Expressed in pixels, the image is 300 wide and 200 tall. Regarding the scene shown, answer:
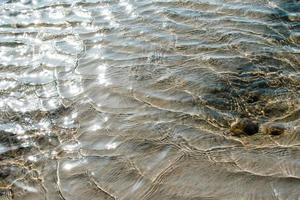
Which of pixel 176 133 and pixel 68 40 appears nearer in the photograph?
pixel 176 133

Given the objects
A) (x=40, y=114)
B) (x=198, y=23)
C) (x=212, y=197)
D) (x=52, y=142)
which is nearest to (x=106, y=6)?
(x=198, y=23)

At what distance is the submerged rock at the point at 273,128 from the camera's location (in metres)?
3.70

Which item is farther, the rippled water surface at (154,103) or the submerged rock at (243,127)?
the submerged rock at (243,127)

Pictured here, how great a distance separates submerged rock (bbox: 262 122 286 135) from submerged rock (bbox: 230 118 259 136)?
73 millimetres

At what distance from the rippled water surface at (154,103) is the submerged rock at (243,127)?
0.07 meters

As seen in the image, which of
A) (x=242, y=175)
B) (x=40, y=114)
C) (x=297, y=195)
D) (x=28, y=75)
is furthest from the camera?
(x=28, y=75)

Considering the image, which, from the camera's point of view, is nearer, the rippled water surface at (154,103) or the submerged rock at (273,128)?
the rippled water surface at (154,103)

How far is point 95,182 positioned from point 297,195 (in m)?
1.56

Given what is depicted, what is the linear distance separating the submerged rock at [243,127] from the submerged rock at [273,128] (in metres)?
0.07

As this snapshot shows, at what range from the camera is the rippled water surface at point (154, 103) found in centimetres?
339

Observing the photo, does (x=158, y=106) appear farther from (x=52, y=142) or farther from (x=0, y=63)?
(x=0, y=63)

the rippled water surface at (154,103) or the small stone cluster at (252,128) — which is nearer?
the rippled water surface at (154,103)

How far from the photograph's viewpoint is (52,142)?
13.3 feet

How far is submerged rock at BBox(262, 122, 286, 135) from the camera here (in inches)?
146
